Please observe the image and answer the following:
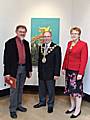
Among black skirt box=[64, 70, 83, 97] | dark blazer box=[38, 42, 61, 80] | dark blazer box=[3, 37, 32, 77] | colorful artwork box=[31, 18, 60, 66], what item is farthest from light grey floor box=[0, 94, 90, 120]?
colorful artwork box=[31, 18, 60, 66]

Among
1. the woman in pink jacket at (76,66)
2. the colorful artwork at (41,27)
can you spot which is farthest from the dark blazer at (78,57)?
the colorful artwork at (41,27)

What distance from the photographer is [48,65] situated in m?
3.77

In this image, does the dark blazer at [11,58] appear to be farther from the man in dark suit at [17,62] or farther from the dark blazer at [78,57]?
the dark blazer at [78,57]

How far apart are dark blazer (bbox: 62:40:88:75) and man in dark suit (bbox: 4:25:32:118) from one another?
710mm

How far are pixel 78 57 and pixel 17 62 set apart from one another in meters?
0.97

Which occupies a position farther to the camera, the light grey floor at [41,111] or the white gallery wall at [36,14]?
the white gallery wall at [36,14]

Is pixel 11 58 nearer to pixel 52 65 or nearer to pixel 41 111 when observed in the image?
pixel 52 65

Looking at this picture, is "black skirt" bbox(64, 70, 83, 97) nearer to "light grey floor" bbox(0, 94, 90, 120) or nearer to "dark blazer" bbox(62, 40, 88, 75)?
"dark blazer" bbox(62, 40, 88, 75)

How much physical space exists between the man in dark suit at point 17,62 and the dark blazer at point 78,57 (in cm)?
71

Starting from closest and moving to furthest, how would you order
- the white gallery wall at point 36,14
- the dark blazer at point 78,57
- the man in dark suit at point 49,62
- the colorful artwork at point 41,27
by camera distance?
the dark blazer at point 78,57 < the man in dark suit at point 49,62 < the white gallery wall at point 36,14 < the colorful artwork at point 41,27

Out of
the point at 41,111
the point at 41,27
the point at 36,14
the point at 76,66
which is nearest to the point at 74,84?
the point at 76,66

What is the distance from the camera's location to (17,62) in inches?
141

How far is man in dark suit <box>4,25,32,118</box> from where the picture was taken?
3.53 meters

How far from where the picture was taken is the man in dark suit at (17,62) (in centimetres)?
353
